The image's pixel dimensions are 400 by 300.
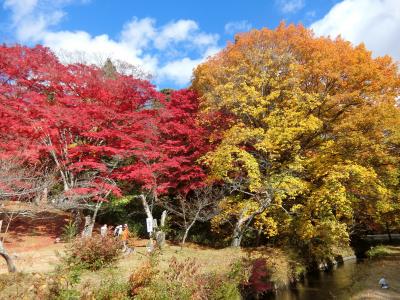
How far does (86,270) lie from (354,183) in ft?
44.5

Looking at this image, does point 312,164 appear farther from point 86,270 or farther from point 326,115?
point 86,270

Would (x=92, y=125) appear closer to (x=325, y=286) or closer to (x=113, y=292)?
(x=113, y=292)

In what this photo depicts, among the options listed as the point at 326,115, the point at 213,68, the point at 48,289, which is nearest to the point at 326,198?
the point at 326,115

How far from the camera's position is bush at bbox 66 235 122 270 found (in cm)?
1298

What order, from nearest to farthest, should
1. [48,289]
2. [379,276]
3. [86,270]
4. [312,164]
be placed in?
1. [48,289]
2. [86,270]
3. [379,276]
4. [312,164]

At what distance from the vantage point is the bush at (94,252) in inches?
511

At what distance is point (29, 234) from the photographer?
20.0 meters

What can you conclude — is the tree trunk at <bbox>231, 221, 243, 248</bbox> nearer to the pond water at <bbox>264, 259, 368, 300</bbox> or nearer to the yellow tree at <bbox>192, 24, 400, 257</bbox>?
the yellow tree at <bbox>192, 24, 400, 257</bbox>

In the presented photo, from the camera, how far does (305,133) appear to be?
20.2 metres

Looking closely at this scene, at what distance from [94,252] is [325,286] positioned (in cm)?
1039

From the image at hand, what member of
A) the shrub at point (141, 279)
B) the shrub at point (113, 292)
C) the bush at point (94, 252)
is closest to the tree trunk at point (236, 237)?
the bush at point (94, 252)

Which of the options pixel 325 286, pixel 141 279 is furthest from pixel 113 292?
pixel 325 286

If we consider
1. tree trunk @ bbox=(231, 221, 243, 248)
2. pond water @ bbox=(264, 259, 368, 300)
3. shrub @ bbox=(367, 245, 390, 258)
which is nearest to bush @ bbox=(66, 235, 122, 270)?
pond water @ bbox=(264, 259, 368, 300)

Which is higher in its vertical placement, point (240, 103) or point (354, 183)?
point (240, 103)
